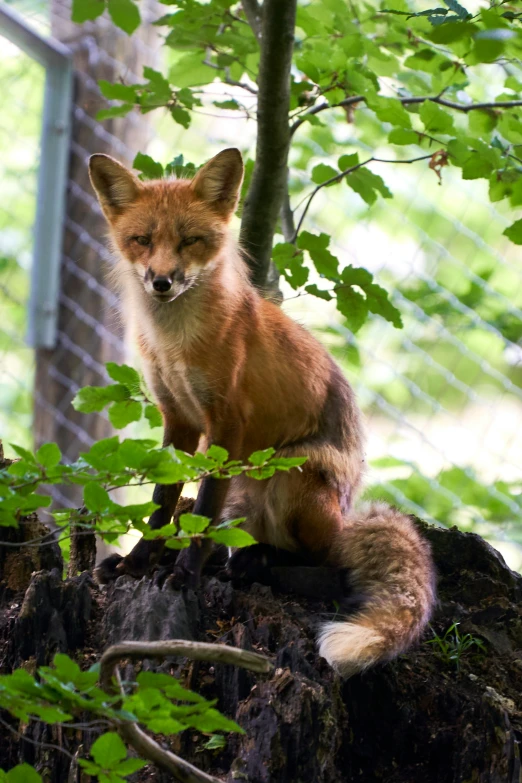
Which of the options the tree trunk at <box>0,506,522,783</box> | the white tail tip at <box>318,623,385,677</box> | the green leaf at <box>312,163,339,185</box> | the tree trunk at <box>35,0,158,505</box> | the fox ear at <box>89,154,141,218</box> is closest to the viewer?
the tree trunk at <box>0,506,522,783</box>

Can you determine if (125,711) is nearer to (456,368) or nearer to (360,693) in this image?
(360,693)

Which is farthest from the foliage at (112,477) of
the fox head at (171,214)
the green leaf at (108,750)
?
the fox head at (171,214)

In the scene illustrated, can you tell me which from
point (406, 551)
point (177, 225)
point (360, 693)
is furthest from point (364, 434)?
point (360, 693)

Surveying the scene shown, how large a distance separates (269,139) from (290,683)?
1973mm

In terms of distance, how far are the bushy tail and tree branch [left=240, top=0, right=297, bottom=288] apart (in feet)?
3.61

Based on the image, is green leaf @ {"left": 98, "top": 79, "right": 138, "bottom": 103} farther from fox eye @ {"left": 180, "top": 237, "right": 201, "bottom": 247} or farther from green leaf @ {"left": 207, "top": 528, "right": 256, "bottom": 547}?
green leaf @ {"left": 207, "top": 528, "right": 256, "bottom": 547}

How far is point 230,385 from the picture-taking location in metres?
2.92

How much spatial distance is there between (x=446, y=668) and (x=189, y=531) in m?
1.19

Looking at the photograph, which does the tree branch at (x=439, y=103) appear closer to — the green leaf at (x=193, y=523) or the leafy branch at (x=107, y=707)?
the green leaf at (x=193, y=523)

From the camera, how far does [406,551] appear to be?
2791 mm

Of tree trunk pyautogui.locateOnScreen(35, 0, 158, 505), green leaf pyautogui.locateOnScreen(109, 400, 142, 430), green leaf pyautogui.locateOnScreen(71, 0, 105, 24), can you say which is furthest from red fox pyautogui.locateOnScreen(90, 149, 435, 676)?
tree trunk pyautogui.locateOnScreen(35, 0, 158, 505)

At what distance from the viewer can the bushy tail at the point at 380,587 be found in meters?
2.25

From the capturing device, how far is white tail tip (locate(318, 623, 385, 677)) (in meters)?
2.20

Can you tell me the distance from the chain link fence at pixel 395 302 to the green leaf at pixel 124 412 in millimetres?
2306
